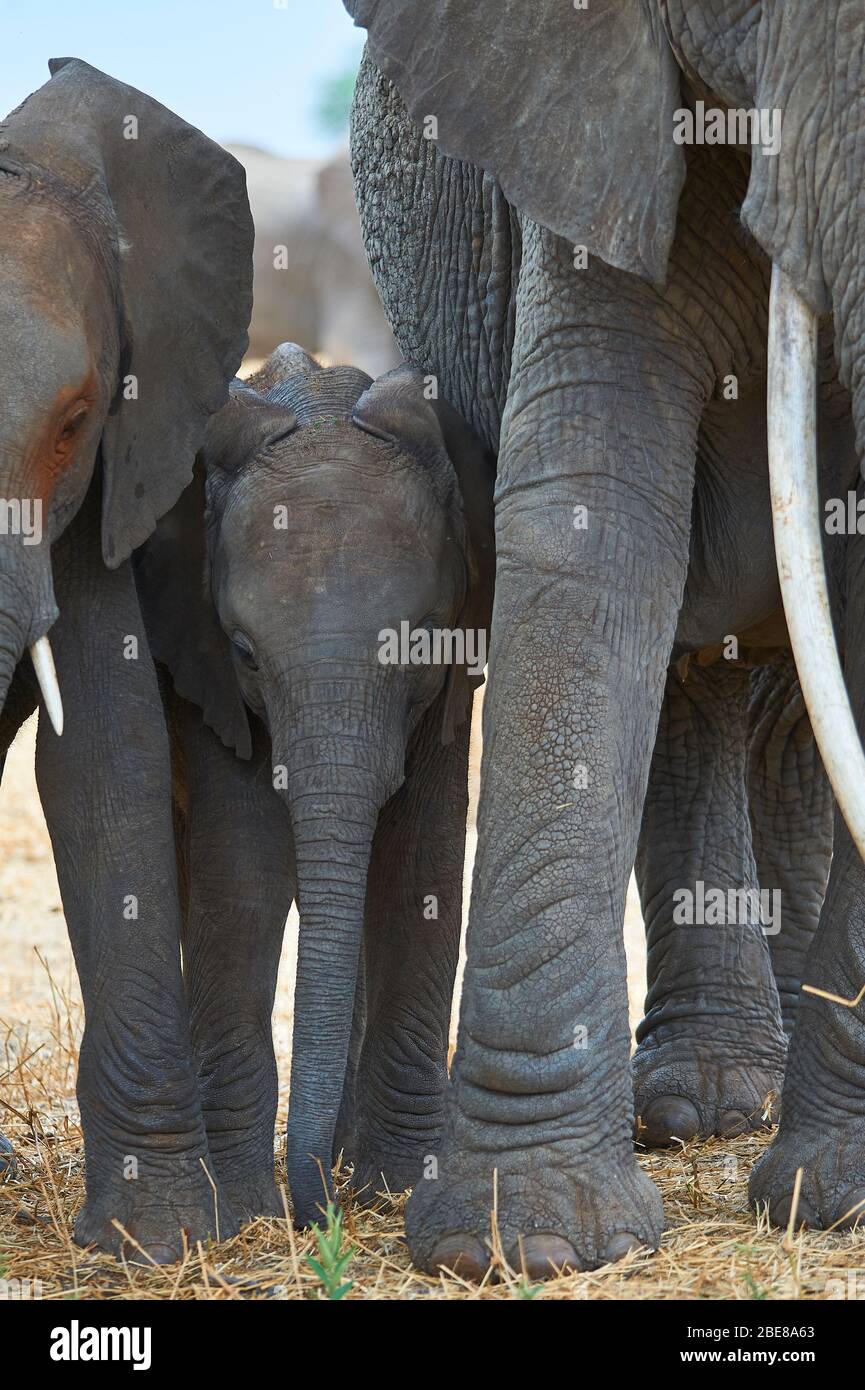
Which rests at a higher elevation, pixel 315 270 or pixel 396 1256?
pixel 315 270

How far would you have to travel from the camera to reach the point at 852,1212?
3367mm

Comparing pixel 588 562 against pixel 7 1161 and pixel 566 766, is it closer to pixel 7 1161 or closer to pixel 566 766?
pixel 566 766

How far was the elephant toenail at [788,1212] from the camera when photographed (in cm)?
342

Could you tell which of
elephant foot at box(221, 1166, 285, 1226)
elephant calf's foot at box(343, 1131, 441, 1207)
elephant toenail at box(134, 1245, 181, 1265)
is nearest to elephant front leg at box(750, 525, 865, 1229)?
elephant calf's foot at box(343, 1131, 441, 1207)

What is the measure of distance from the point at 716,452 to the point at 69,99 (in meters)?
1.22

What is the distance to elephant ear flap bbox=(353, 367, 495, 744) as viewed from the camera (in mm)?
3869

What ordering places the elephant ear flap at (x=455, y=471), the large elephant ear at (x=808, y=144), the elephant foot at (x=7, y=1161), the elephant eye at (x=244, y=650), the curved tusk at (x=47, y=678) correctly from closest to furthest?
1. the large elephant ear at (x=808, y=144)
2. the curved tusk at (x=47, y=678)
3. the elephant eye at (x=244, y=650)
4. the elephant ear flap at (x=455, y=471)
5. the elephant foot at (x=7, y=1161)

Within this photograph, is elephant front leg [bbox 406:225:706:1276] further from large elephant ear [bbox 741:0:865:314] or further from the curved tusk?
the curved tusk

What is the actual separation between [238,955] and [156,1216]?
19.2 inches

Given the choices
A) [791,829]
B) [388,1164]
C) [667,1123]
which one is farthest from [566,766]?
[791,829]

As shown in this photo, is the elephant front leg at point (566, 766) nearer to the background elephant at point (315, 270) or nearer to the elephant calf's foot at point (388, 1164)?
the elephant calf's foot at point (388, 1164)

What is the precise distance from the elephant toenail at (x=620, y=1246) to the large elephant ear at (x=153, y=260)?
1326 millimetres

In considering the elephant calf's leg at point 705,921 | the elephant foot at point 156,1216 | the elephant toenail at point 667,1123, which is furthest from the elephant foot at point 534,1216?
the elephant calf's leg at point 705,921
